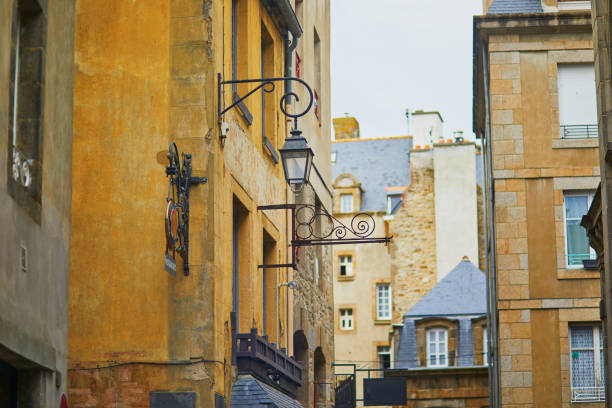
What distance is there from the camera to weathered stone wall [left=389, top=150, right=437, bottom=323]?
159 ft

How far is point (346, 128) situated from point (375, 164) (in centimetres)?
384

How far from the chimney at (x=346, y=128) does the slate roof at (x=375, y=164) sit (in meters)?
1.92

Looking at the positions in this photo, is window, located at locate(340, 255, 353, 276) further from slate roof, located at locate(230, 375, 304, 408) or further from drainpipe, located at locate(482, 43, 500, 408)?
slate roof, located at locate(230, 375, 304, 408)

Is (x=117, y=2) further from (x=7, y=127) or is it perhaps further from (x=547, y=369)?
(x=547, y=369)

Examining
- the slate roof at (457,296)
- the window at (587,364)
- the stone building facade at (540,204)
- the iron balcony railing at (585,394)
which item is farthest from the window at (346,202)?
the iron balcony railing at (585,394)

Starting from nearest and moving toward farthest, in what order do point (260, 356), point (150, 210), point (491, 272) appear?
1. point (150, 210)
2. point (260, 356)
3. point (491, 272)

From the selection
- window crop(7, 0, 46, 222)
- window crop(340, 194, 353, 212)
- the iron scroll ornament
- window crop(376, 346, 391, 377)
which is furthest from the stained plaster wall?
window crop(7, 0, 46, 222)

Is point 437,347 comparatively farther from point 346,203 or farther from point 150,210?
point 150,210

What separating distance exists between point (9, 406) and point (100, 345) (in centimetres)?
286

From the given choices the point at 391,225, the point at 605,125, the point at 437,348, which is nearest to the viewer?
the point at 605,125

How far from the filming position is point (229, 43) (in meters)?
14.1

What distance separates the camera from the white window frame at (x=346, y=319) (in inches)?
2142

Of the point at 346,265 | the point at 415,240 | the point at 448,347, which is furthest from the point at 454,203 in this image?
the point at 448,347

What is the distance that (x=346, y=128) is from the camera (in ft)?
195
